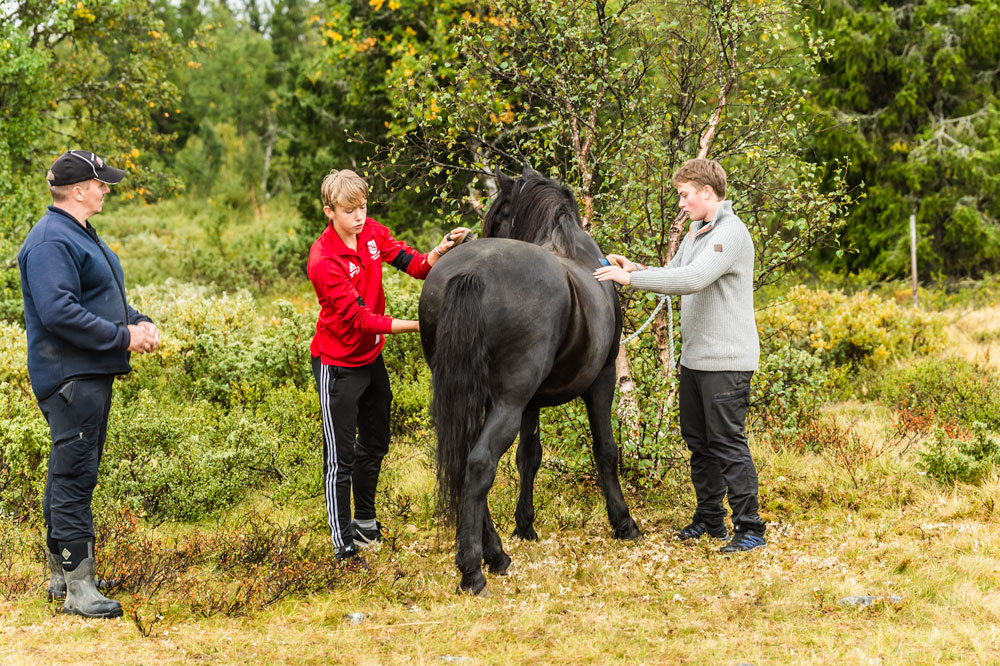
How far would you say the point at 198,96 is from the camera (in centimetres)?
3105

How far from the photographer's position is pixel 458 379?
12.4 ft

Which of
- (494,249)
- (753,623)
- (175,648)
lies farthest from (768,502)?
(175,648)

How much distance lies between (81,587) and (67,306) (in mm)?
1285

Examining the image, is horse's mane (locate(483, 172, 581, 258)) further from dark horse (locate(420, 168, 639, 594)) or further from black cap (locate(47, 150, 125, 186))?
black cap (locate(47, 150, 125, 186))

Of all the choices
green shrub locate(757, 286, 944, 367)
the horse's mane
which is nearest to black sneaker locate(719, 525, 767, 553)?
the horse's mane

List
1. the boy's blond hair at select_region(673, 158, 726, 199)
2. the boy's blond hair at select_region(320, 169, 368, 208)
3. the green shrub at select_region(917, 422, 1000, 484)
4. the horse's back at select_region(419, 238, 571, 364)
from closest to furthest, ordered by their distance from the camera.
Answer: the horse's back at select_region(419, 238, 571, 364)
the boy's blond hair at select_region(320, 169, 368, 208)
the boy's blond hair at select_region(673, 158, 726, 199)
the green shrub at select_region(917, 422, 1000, 484)

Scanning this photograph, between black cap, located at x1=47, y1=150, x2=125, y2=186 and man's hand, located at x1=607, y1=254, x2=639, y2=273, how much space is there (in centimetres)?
248

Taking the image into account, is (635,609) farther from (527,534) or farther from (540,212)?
(540,212)

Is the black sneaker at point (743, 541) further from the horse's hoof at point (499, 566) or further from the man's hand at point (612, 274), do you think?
the man's hand at point (612, 274)

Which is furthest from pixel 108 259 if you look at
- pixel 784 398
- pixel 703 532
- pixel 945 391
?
pixel 945 391

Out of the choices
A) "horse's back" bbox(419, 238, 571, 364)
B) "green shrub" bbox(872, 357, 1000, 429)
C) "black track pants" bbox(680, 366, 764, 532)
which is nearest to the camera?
"horse's back" bbox(419, 238, 571, 364)

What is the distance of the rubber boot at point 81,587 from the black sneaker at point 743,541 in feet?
10.4

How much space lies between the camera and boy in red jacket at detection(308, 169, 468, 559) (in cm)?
404

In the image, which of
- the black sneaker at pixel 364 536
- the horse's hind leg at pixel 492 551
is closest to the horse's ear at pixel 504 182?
the horse's hind leg at pixel 492 551
